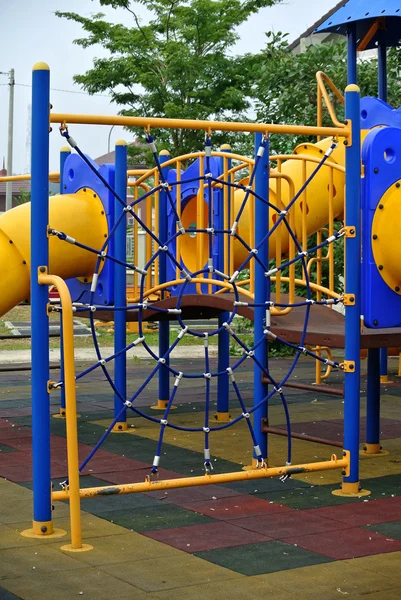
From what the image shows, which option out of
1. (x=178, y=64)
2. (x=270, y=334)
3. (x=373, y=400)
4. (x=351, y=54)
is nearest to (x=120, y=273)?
(x=270, y=334)

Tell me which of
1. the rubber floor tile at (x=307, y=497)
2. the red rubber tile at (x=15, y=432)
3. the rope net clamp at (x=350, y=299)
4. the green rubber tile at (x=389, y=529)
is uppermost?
the rope net clamp at (x=350, y=299)

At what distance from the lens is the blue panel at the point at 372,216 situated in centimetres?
600

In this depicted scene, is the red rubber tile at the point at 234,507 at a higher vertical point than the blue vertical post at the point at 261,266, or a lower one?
lower

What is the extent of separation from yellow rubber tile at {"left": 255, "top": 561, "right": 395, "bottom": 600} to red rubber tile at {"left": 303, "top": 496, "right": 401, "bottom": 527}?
87 centimetres

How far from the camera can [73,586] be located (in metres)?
4.20

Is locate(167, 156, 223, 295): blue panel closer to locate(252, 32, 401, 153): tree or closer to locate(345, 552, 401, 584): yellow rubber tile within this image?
locate(345, 552, 401, 584): yellow rubber tile

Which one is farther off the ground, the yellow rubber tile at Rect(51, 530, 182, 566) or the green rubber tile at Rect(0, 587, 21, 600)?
the yellow rubber tile at Rect(51, 530, 182, 566)

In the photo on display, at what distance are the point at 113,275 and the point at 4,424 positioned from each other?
5.17 ft

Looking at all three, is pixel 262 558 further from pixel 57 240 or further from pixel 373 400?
pixel 57 240

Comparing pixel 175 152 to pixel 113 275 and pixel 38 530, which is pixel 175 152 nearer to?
pixel 113 275

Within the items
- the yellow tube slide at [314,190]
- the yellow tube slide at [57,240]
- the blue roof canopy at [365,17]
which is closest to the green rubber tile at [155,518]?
the yellow tube slide at [57,240]

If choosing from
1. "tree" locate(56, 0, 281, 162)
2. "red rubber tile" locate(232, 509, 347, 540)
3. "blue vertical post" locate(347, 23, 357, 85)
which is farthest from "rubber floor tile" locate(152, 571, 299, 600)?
"tree" locate(56, 0, 281, 162)

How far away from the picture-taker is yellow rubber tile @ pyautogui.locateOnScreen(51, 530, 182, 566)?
4.62m

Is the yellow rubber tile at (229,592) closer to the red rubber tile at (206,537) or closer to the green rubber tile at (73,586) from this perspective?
the green rubber tile at (73,586)
